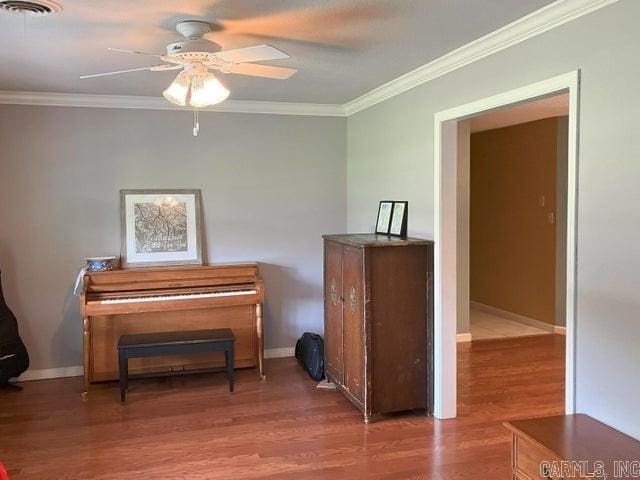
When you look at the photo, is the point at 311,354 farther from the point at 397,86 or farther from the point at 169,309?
the point at 397,86

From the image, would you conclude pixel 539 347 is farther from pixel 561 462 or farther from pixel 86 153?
pixel 86 153

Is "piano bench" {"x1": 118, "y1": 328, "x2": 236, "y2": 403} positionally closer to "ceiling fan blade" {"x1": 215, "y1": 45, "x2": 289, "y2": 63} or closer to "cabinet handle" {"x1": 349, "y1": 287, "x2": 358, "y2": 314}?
"cabinet handle" {"x1": 349, "y1": 287, "x2": 358, "y2": 314}

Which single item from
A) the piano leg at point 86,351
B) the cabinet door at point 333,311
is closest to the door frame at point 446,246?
the cabinet door at point 333,311

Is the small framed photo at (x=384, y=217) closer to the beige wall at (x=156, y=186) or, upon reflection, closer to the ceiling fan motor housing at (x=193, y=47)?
the beige wall at (x=156, y=186)

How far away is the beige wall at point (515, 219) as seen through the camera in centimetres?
615

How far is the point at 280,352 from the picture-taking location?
5.24 m

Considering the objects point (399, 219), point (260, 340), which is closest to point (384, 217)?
point (399, 219)

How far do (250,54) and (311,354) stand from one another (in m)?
2.77

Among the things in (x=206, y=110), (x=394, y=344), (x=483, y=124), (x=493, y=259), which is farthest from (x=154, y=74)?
(x=493, y=259)

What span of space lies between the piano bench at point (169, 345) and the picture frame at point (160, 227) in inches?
25.4

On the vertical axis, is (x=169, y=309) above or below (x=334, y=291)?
below

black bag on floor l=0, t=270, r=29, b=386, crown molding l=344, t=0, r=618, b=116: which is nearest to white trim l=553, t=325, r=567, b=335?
crown molding l=344, t=0, r=618, b=116

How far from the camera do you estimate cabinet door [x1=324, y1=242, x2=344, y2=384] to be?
4.12 metres

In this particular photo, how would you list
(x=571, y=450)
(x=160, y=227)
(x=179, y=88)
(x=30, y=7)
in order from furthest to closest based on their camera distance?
(x=160, y=227) → (x=179, y=88) → (x=30, y=7) → (x=571, y=450)
